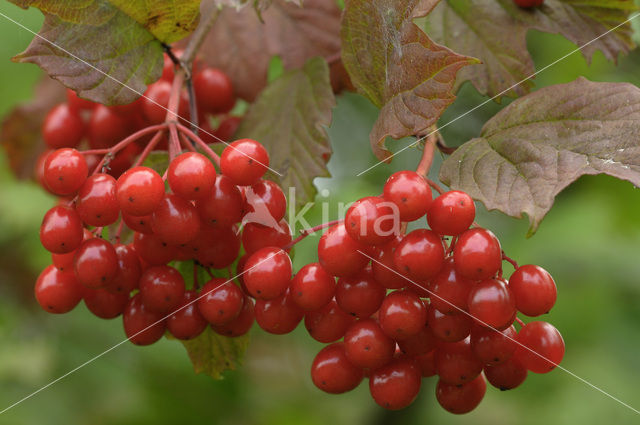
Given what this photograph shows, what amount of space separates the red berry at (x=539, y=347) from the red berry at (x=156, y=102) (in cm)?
62

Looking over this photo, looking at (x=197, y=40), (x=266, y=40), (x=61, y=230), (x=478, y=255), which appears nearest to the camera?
(x=478, y=255)

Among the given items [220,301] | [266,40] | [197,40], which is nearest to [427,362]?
[220,301]

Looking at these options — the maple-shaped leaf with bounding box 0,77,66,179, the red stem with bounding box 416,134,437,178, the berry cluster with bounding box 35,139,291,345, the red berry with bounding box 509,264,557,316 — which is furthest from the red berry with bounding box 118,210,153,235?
the maple-shaped leaf with bounding box 0,77,66,179

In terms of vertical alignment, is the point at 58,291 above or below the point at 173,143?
below

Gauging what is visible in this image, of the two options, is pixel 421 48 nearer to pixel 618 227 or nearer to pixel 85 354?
pixel 618 227

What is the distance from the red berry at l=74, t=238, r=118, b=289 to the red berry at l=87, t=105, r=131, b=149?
0.36 metres

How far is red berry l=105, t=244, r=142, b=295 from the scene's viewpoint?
76cm

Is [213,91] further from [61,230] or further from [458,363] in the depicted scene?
[458,363]

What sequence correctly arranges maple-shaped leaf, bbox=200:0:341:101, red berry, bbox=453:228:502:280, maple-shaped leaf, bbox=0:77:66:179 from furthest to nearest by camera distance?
maple-shaped leaf, bbox=0:77:66:179
maple-shaped leaf, bbox=200:0:341:101
red berry, bbox=453:228:502:280

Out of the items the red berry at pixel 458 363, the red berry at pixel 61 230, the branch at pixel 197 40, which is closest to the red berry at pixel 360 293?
the red berry at pixel 458 363

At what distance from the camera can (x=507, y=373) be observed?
0.72 metres

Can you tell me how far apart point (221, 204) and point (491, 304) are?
1.04 feet

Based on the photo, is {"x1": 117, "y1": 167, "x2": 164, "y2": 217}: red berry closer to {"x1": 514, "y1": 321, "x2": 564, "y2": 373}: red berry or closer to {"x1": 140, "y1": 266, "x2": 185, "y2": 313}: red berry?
{"x1": 140, "y1": 266, "x2": 185, "y2": 313}: red berry

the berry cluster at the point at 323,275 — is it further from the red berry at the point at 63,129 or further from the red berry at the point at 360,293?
the red berry at the point at 63,129
